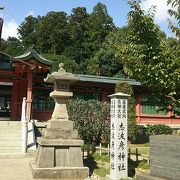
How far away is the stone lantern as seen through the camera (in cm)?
1103

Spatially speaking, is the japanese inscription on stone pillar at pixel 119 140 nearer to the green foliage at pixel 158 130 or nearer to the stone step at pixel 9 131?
the stone step at pixel 9 131

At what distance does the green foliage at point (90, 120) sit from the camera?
17.9 meters

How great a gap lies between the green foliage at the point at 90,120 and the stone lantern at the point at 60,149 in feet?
19.3

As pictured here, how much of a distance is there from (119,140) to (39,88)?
45.6 feet

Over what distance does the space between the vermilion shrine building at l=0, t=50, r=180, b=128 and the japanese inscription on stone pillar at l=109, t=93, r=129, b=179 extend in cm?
1123

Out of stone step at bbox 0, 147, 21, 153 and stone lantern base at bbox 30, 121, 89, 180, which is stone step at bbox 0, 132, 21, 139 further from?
stone lantern base at bbox 30, 121, 89, 180

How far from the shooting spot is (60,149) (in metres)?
11.5

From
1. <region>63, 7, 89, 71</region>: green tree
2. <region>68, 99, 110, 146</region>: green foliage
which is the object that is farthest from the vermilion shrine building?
<region>63, 7, 89, 71</region>: green tree

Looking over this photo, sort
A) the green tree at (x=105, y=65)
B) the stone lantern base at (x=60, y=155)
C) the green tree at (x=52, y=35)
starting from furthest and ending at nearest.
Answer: the green tree at (x=52, y=35)
the green tree at (x=105, y=65)
the stone lantern base at (x=60, y=155)

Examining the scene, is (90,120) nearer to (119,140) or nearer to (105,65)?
(119,140)

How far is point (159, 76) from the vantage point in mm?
7301

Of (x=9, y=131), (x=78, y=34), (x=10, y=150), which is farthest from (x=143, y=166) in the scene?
(x=78, y=34)

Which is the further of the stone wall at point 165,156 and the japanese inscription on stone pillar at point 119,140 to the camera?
the japanese inscription on stone pillar at point 119,140

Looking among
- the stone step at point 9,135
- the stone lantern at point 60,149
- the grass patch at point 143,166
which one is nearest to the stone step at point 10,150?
the stone step at point 9,135
